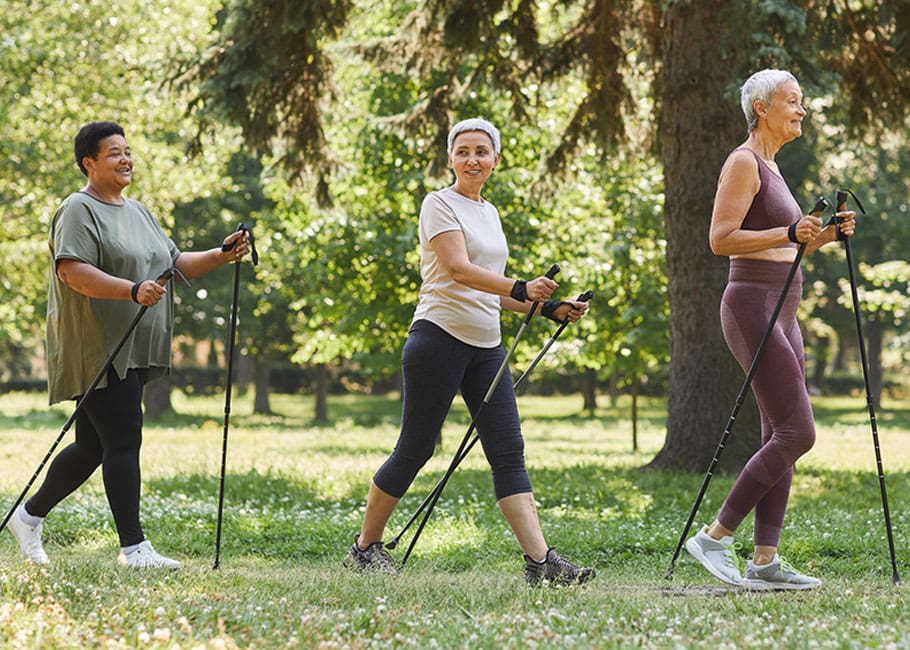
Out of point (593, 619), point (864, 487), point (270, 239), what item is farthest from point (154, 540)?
point (270, 239)

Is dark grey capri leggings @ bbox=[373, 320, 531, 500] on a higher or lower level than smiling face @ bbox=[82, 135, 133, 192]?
lower

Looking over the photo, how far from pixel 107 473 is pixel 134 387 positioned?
0.43 meters

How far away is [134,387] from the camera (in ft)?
17.1

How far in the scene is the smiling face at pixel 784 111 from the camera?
4887 millimetres

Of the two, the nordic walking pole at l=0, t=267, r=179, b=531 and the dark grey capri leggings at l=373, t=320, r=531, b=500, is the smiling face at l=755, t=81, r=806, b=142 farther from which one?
the nordic walking pole at l=0, t=267, r=179, b=531

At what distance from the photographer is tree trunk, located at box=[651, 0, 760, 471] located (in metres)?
9.42

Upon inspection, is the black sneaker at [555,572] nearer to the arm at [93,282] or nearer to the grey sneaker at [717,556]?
the grey sneaker at [717,556]

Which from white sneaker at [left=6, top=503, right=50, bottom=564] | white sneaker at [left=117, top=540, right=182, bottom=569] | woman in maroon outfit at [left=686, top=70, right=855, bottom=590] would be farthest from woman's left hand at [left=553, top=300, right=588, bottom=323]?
white sneaker at [left=6, top=503, right=50, bottom=564]

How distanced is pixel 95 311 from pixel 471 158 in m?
1.96

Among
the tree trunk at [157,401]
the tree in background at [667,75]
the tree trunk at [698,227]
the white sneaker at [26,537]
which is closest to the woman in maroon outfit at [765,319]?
the white sneaker at [26,537]

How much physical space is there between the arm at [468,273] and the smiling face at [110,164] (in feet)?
5.20

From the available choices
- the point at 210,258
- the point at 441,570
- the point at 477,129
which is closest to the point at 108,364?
the point at 210,258

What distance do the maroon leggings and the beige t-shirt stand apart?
3.59 ft

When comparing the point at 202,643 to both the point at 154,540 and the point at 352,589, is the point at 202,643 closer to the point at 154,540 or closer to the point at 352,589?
the point at 352,589
